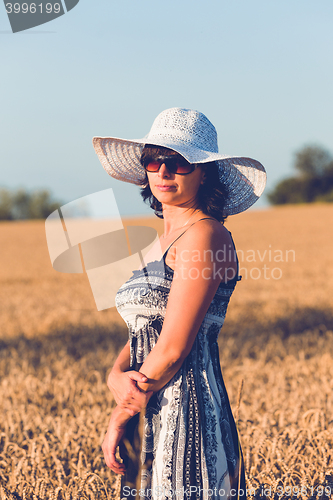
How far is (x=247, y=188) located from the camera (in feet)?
6.35

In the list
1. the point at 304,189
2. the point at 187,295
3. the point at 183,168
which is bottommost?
the point at 304,189

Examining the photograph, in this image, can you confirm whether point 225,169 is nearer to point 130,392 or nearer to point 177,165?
point 177,165

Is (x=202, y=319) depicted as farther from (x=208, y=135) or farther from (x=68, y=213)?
(x=68, y=213)

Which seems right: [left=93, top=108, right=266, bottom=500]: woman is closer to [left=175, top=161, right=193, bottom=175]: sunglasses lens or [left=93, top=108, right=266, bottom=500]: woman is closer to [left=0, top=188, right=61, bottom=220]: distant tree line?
[left=175, top=161, right=193, bottom=175]: sunglasses lens

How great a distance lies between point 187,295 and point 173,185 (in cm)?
43

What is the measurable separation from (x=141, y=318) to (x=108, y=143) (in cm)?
76

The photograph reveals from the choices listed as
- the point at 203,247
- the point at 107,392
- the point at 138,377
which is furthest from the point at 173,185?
the point at 107,392

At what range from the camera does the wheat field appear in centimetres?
259

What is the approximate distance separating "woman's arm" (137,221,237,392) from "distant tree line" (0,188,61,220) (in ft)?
211

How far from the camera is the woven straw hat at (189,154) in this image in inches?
67.5

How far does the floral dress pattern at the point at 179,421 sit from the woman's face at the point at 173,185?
24 centimetres

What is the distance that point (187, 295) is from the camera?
150 cm

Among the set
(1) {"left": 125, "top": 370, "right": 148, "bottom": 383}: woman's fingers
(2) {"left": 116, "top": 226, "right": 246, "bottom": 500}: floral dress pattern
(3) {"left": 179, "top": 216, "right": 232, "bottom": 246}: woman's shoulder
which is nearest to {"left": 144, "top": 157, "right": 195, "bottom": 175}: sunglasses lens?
(3) {"left": 179, "top": 216, "right": 232, "bottom": 246}: woman's shoulder

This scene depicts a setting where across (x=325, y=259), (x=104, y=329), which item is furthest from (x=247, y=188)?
(x=325, y=259)
